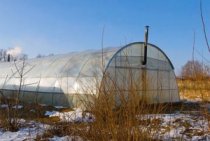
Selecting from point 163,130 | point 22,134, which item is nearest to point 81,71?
point 22,134

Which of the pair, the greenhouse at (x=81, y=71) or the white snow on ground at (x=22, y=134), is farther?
the greenhouse at (x=81, y=71)

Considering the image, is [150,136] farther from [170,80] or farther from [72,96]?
[170,80]

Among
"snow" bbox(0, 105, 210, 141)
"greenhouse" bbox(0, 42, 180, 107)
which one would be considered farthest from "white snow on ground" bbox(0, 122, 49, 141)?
"greenhouse" bbox(0, 42, 180, 107)

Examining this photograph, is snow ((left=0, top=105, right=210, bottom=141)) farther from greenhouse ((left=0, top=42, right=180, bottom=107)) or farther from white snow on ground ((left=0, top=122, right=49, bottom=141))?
greenhouse ((left=0, top=42, right=180, bottom=107))

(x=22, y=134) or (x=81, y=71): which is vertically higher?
(x=81, y=71)

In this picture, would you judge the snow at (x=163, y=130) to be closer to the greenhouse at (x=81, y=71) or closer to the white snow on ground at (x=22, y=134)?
the white snow on ground at (x=22, y=134)

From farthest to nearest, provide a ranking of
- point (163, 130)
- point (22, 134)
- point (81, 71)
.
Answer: point (81, 71) → point (22, 134) → point (163, 130)

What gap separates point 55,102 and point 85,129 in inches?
394

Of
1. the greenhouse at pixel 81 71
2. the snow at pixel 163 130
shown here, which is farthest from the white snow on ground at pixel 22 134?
the greenhouse at pixel 81 71

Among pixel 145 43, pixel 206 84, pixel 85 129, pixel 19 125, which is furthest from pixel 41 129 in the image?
pixel 145 43

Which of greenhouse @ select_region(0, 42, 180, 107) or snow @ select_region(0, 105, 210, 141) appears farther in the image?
greenhouse @ select_region(0, 42, 180, 107)

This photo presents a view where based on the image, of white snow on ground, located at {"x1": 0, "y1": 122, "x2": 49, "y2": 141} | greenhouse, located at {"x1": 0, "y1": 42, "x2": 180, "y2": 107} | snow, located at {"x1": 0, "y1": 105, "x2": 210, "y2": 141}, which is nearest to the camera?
snow, located at {"x1": 0, "y1": 105, "x2": 210, "y2": 141}

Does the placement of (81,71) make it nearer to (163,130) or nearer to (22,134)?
(22,134)

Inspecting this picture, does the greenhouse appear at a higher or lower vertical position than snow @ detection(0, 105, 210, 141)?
higher
